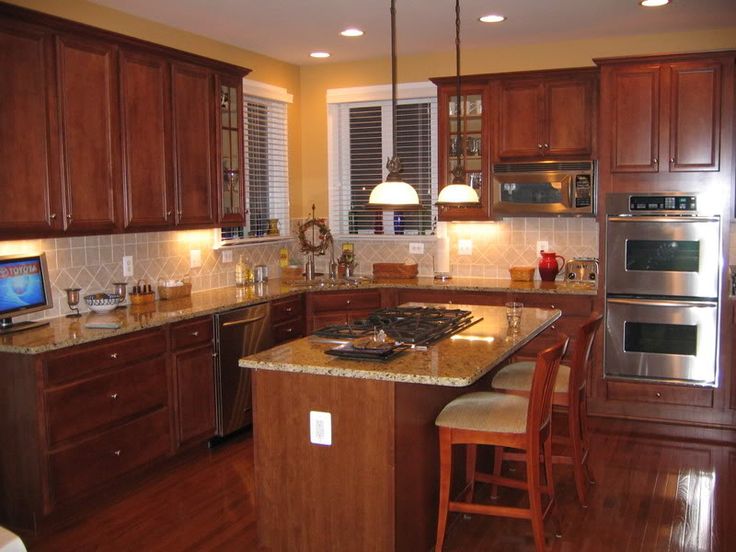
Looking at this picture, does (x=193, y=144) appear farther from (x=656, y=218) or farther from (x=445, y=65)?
(x=656, y=218)

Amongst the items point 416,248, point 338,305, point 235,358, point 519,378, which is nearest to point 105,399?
point 235,358

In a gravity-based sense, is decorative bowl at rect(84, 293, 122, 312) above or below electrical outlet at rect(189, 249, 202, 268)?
below

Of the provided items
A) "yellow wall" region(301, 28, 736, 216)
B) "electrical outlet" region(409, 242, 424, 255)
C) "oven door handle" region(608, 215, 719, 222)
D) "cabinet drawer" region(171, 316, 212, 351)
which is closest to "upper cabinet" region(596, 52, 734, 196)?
"oven door handle" region(608, 215, 719, 222)

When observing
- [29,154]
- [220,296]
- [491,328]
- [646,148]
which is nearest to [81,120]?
[29,154]

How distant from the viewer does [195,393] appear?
4672 mm

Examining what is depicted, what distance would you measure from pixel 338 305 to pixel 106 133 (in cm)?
227

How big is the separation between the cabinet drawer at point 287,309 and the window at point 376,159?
4.14ft

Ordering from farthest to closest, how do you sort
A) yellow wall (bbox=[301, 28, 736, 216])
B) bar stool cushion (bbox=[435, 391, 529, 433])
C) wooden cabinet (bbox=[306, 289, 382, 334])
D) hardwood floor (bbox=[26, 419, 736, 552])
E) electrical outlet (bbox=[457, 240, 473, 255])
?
electrical outlet (bbox=[457, 240, 473, 255]) → wooden cabinet (bbox=[306, 289, 382, 334]) → yellow wall (bbox=[301, 28, 736, 216]) → hardwood floor (bbox=[26, 419, 736, 552]) → bar stool cushion (bbox=[435, 391, 529, 433])

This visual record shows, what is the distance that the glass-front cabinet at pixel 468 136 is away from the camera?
598 centimetres

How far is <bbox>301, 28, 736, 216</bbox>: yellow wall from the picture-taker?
18.5 ft

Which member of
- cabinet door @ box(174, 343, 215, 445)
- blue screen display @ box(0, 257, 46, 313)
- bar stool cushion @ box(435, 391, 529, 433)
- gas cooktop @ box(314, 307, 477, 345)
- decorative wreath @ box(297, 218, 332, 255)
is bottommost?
cabinet door @ box(174, 343, 215, 445)

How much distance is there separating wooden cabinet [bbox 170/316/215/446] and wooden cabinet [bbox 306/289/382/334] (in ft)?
4.13

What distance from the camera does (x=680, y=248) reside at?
5.28 meters

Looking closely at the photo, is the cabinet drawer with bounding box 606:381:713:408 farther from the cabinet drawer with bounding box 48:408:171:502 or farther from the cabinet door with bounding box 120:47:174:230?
the cabinet door with bounding box 120:47:174:230
